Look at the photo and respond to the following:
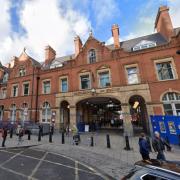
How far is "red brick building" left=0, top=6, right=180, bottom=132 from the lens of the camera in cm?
1697

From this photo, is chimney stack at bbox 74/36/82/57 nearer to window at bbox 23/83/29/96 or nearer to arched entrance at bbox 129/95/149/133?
window at bbox 23/83/29/96

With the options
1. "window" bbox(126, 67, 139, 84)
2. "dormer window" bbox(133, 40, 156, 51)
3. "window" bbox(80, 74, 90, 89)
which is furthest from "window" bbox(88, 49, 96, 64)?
"dormer window" bbox(133, 40, 156, 51)

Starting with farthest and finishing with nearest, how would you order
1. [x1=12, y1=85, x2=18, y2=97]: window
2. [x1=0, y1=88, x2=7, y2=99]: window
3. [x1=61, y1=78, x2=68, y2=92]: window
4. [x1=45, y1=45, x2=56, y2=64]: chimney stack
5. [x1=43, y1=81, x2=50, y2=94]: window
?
[x1=0, y1=88, x2=7, y2=99]: window
[x1=45, y1=45, x2=56, y2=64]: chimney stack
[x1=12, y1=85, x2=18, y2=97]: window
[x1=43, y1=81, x2=50, y2=94]: window
[x1=61, y1=78, x2=68, y2=92]: window

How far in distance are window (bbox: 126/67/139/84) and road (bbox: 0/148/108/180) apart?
42.3 ft

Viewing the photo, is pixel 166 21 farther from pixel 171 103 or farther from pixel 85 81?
pixel 85 81

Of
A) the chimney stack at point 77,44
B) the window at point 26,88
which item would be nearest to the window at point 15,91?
the window at point 26,88

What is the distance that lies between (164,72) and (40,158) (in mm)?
16029

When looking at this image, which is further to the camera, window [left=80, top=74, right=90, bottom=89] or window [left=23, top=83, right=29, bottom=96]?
window [left=23, top=83, right=29, bottom=96]

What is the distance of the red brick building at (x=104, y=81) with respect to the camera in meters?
17.0

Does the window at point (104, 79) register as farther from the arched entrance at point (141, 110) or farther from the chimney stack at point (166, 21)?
the chimney stack at point (166, 21)

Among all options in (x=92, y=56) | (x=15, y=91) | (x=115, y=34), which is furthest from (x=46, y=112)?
(x=115, y=34)

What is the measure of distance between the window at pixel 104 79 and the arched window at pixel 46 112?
365 inches

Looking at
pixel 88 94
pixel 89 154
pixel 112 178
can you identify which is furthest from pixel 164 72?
pixel 112 178

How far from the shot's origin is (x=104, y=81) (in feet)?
65.3
